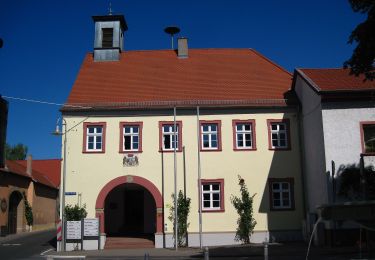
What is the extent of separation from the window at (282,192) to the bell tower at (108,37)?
13.5 m

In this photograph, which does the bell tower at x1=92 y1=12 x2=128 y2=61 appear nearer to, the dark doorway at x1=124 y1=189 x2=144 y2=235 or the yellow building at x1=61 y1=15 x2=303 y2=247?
the yellow building at x1=61 y1=15 x2=303 y2=247

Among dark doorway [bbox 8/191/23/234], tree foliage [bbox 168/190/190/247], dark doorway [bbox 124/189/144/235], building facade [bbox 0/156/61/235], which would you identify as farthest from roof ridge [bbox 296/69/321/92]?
dark doorway [bbox 8/191/23/234]

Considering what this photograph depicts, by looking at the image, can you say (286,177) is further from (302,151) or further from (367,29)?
(367,29)

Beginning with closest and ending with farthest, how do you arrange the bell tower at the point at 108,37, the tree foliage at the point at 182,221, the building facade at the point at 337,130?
the building facade at the point at 337,130, the tree foliage at the point at 182,221, the bell tower at the point at 108,37

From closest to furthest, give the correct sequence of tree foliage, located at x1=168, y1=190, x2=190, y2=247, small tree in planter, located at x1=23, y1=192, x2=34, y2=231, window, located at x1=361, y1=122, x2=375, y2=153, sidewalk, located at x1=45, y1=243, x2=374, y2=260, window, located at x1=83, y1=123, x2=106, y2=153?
sidewalk, located at x1=45, y1=243, x2=374, y2=260, window, located at x1=361, y1=122, x2=375, y2=153, tree foliage, located at x1=168, y1=190, x2=190, y2=247, window, located at x1=83, y1=123, x2=106, y2=153, small tree in planter, located at x1=23, y1=192, x2=34, y2=231

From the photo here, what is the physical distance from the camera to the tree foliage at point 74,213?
78.7 feet

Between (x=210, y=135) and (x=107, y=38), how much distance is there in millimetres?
11337

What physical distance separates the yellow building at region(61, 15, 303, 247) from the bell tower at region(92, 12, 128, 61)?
4.24m

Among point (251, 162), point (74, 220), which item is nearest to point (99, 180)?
point (74, 220)

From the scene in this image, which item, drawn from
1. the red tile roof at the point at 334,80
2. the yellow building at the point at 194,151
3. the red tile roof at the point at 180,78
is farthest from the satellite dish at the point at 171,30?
the red tile roof at the point at 334,80

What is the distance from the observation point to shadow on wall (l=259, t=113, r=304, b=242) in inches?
963

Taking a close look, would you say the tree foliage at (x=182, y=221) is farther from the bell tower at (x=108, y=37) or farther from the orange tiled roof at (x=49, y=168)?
the orange tiled roof at (x=49, y=168)

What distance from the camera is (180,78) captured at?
2844 cm

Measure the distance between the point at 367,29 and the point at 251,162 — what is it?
14327 mm
